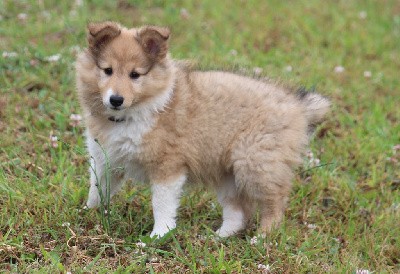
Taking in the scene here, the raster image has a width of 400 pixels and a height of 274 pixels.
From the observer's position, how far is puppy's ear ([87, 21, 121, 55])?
4488 mm

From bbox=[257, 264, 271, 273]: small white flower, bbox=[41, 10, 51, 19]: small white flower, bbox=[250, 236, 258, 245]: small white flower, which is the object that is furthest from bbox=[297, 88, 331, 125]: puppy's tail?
bbox=[41, 10, 51, 19]: small white flower

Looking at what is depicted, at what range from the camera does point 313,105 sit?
5.15 metres

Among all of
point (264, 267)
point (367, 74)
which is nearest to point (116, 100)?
point (264, 267)

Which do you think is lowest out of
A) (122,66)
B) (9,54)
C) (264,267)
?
(9,54)

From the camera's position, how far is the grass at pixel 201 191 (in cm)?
448

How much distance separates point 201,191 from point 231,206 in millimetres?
409

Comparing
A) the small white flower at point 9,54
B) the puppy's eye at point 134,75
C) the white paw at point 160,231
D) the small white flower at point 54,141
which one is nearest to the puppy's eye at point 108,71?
the puppy's eye at point 134,75

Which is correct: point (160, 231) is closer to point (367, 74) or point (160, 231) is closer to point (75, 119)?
Result: point (75, 119)

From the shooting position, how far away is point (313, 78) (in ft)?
24.3

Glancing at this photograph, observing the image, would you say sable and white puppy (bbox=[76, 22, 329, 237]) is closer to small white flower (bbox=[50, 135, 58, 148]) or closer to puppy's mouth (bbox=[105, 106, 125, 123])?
puppy's mouth (bbox=[105, 106, 125, 123])

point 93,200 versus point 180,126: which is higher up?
point 180,126

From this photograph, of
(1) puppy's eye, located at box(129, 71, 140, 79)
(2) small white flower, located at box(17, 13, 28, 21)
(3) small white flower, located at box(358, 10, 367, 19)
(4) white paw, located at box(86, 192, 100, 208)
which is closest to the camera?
(1) puppy's eye, located at box(129, 71, 140, 79)

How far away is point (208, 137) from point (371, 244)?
1456 mm

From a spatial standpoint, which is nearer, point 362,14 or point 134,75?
point 134,75
